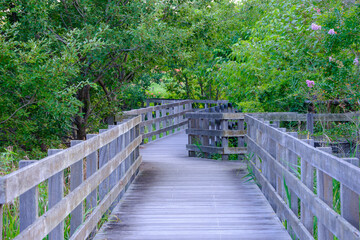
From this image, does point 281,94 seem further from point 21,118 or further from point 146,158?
point 21,118

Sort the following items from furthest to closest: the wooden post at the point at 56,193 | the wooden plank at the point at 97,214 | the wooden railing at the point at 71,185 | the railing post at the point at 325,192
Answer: the wooden plank at the point at 97,214 → the railing post at the point at 325,192 → the wooden post at the point at 56,193 → the wooden railing at the point at 71,185

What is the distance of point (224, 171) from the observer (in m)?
9.84

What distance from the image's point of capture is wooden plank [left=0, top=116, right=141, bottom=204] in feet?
8.78

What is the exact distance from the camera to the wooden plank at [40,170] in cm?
268

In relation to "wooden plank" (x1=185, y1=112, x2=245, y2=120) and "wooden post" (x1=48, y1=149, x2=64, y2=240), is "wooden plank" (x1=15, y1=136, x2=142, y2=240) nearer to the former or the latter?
"wooden post" (x1=48, y1=149, x2=64, y2=240)

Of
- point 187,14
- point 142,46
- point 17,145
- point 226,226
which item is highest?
point 187,14

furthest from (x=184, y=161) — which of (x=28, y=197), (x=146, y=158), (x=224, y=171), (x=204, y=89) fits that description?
(x=204, y=89)

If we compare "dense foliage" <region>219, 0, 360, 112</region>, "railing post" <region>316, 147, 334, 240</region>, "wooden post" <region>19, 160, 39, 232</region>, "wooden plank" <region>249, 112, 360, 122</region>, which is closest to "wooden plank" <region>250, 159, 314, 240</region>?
"railing post" <region>316, 147, 334, 240</region>

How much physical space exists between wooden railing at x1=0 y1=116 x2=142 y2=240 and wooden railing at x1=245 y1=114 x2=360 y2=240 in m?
2.04

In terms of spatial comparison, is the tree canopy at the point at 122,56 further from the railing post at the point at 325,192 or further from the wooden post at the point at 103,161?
the railing post at the point at 325,192

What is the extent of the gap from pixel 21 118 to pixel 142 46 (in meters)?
2.85

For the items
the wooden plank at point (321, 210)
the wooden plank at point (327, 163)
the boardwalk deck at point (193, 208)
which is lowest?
the boardwalk deck at point (193, 208)

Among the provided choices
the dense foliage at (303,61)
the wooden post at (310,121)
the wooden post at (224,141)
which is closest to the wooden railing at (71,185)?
the dense foliage at (303,61)

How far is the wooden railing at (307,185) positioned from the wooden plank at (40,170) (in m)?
2.06
